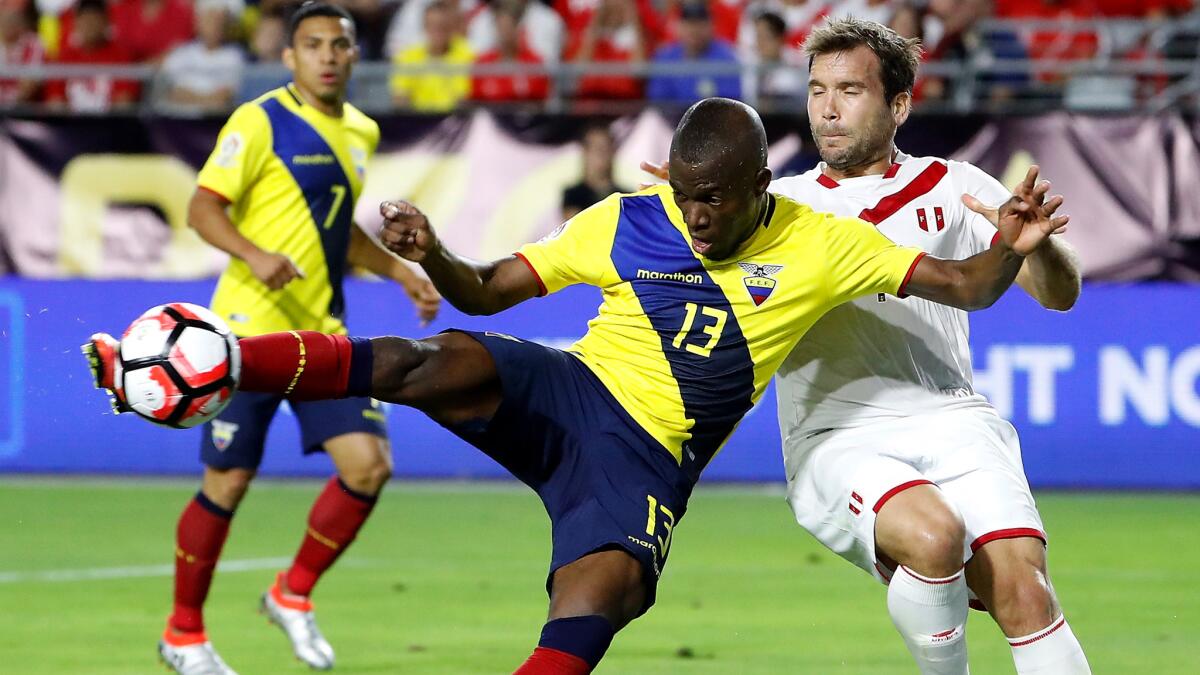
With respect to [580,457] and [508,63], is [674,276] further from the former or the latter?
[508,63]

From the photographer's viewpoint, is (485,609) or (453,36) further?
(453,36)

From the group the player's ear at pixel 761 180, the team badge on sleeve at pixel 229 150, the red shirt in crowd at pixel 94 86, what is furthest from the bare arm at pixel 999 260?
the red shirt in crowd at pixel 94 86

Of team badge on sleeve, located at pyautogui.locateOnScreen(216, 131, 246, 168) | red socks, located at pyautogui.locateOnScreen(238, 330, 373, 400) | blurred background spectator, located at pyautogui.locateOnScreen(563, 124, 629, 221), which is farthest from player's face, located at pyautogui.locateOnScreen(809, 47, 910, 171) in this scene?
blurred background spectator, located at pyautogui.locateOnScreen(563, 124, 629, 221)

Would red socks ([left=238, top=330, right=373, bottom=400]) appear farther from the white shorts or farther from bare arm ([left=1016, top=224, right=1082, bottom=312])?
bare arm ([left=1016, top=224, right=1082, bottom=312])

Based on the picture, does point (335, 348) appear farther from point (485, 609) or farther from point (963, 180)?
point (485, 609)

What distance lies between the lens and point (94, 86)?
15.0 meters

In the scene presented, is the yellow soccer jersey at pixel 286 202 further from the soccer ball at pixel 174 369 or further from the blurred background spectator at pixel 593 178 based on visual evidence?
the blurred background spectator at pixel 593 178

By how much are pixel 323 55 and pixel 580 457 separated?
3.06 meters

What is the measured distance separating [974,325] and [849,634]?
16.4ft

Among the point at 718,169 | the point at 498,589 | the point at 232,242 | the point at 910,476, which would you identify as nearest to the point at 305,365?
the point at 718,169

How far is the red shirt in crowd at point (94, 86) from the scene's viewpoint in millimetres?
14984

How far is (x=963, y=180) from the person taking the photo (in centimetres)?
548

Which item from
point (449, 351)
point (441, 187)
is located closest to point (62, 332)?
point (441, 187)

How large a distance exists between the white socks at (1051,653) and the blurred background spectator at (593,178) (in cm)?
819
